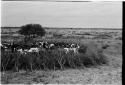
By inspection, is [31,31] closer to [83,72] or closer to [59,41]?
[59,41]

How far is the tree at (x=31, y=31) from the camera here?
304 centimetres

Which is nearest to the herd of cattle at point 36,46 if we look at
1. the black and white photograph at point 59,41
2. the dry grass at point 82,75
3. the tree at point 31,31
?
the black and white photograph at point 59,41

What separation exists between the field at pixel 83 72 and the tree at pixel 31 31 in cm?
9

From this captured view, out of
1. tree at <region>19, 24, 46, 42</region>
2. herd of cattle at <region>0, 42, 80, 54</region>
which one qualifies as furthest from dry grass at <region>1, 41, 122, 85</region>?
tree at <region>19, 24, 46, 42</region>

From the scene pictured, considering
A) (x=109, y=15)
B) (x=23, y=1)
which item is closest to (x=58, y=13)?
(x=23, y=1)

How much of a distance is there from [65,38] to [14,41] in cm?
76

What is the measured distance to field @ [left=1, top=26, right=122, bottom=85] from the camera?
2.90m

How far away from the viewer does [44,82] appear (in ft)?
9.35

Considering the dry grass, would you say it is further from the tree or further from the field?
the tree

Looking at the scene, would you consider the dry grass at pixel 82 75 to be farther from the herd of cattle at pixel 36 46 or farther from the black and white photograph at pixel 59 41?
the herd of cattle at pixel 36 46

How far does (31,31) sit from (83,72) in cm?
99

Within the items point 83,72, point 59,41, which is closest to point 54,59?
point 59,41

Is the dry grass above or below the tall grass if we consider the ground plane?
below

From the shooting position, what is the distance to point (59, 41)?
3240 millimetres
